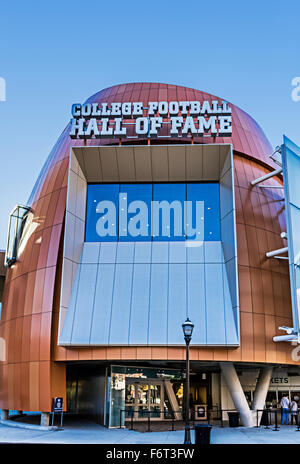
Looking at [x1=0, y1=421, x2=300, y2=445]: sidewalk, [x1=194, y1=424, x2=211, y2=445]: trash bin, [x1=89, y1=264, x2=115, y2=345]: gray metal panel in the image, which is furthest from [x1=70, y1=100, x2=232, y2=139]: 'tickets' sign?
[x1=0, y1=421, x2=300, y2=445]: sidewalk

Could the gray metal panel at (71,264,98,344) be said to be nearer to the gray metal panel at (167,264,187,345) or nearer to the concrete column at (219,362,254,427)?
the gray metal panel at (167,264,187,345)

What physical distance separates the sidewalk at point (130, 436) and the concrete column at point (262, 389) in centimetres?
183

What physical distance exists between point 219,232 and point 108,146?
7.44m

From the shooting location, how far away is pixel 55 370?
2208cm

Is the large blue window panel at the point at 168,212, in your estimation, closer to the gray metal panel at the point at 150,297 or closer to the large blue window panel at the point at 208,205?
the large blue window panel at the point at 208,205

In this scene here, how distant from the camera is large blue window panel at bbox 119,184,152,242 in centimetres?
2498

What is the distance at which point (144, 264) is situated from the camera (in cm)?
2386

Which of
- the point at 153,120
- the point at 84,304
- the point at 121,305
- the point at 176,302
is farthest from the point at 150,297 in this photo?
the point at 153,120

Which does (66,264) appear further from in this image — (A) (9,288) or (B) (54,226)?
(A) (9,288)

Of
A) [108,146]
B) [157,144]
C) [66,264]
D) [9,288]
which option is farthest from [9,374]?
[157,144]

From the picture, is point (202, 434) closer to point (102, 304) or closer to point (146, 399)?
point (102, 304)

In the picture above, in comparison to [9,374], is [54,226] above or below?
above

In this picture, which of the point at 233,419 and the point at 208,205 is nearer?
the point at 233,419

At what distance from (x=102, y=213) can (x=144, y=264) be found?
392 centimetres
